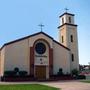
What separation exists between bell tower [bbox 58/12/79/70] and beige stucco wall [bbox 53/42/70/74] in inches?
71.6

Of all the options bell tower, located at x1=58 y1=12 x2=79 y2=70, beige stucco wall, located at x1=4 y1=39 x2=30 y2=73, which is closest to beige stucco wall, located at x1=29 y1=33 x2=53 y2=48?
beige stucco wall, located at x1=4 y1=39 x2=30 y2=73

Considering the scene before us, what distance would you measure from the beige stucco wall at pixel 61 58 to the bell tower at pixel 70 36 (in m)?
1.82

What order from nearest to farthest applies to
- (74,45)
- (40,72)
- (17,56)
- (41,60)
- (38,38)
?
(17,56), (40,72), (41,60), (38,38), (74,45)

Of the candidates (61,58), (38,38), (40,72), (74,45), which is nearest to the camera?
(40,72)

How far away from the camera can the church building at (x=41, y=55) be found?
35812mm

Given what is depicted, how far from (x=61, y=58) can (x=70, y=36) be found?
208 inches

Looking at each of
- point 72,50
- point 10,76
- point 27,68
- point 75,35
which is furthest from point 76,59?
point 10,76

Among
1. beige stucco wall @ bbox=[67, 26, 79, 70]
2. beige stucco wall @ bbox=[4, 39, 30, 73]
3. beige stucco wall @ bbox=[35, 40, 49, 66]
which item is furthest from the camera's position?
beige stucco wall @ bbox=[67, 26, 79, 70]

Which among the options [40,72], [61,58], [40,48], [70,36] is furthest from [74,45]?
[40,72]

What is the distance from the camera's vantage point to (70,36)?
4281 centimetres

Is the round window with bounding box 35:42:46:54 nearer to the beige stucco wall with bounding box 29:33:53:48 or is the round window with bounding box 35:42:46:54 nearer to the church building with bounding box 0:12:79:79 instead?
the church building with bounding box 0:12:79:79

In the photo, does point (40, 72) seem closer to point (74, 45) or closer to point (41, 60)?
point (41, 60)

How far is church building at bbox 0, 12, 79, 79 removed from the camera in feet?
117

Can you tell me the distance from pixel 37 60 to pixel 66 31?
8619 mm
